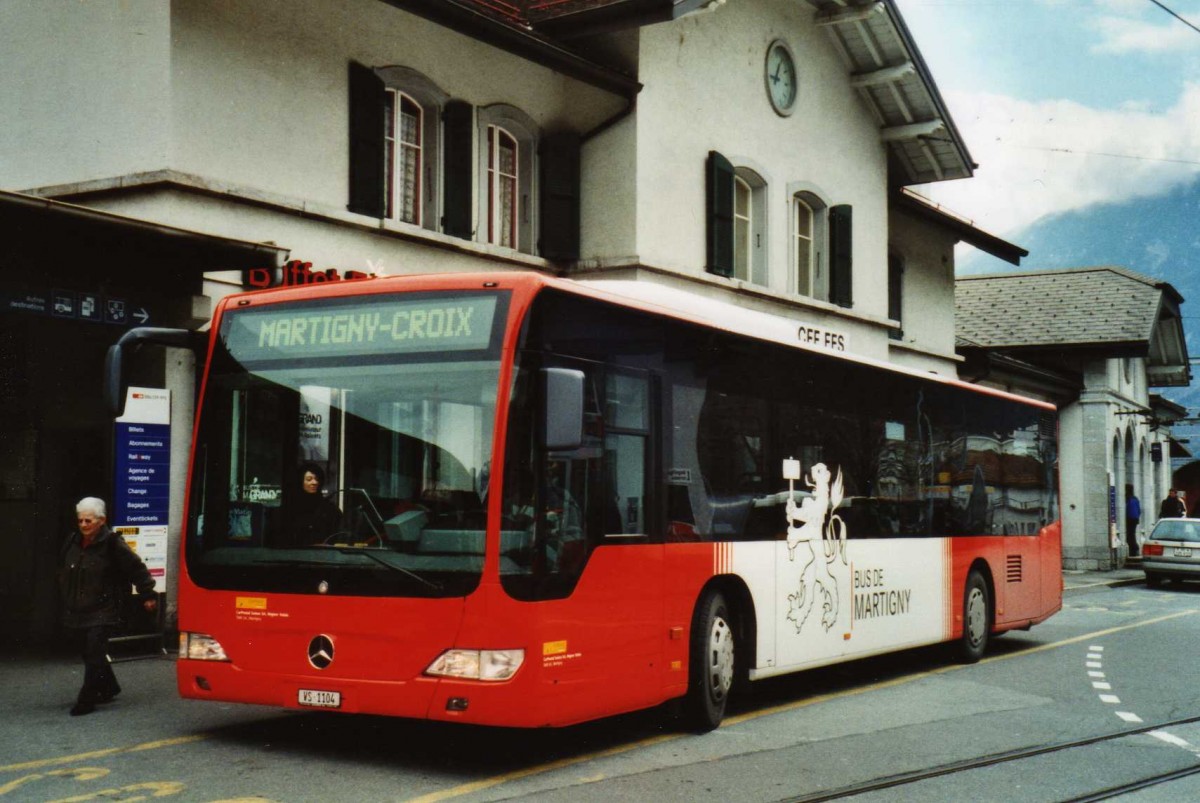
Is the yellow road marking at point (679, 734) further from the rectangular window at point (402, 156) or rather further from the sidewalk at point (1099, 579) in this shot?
the sidewalk at point (1099, 579)

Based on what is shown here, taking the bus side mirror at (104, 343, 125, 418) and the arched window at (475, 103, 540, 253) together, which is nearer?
the bus side mirror at (104, 343, 125, 418)

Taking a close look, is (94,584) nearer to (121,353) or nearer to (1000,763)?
(121,353)

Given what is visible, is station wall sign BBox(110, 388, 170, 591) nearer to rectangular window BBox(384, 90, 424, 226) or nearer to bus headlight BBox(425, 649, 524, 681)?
rectangular window BBox(384, 90, 424, 226)

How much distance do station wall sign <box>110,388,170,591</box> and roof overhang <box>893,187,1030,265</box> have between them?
58.2ft

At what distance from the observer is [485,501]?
24.7ft

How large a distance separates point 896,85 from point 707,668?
17.7 metres

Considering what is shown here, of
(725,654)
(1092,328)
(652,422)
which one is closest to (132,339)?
(652,422)

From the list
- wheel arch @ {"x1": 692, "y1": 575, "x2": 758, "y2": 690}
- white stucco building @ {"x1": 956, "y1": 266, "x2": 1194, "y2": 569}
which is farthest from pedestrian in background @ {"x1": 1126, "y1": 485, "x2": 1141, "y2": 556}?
wheel arch @ {"x1": 692, "y1": 575, "x2": 758, "y2": 690}

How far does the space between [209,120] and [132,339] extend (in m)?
6.10

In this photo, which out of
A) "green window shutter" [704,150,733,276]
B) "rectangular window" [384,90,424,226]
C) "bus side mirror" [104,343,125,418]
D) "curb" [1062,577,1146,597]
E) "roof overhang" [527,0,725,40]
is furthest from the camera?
"curb" [1062,577,1146,597]

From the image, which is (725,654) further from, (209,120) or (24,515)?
(24,515)

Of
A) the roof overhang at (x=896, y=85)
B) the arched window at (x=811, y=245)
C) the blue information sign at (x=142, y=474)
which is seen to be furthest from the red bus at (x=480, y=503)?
the roof overhang at (x=896, y=85)

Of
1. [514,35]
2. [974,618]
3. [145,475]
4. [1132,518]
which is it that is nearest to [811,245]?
[514,35]

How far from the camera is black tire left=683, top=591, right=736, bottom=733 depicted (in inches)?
374
